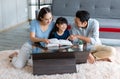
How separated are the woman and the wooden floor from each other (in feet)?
3.06

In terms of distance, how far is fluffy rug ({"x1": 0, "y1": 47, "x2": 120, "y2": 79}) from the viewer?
2.24 m

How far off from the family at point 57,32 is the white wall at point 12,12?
6.76 ft

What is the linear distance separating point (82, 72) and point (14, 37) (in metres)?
2.10

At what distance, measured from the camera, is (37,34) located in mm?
2562

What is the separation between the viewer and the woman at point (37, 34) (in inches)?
97.1

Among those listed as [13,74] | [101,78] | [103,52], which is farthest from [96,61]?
[13,74]

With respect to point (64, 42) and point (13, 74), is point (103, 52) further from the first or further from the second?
point (13, 74)

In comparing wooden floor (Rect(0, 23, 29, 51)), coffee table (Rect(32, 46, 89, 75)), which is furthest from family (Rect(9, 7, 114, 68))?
wooden floor (Rect(0, 23, 29, 51))

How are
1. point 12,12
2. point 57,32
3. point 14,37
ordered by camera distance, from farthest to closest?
1. point 12,12
2. point 14,37
3. point 57,32

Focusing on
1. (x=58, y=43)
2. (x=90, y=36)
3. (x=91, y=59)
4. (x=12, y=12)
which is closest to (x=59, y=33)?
(x=58, y=43)

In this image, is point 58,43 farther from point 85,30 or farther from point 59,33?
point 85,30

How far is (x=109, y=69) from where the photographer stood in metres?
2.44

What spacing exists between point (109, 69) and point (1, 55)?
4.60 ft

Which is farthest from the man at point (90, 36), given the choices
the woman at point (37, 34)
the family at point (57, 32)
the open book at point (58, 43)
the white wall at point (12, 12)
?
the white wall at point (12, 12)
